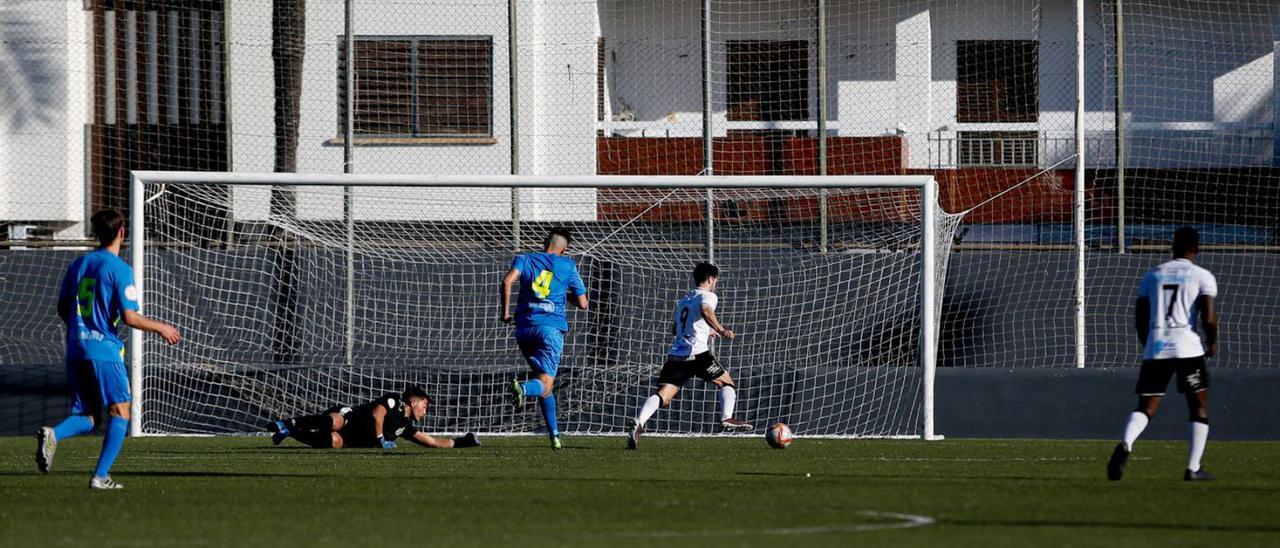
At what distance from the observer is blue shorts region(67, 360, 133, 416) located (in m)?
9.28

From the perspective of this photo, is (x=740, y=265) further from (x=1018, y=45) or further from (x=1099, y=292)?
(x=1018, y=45)

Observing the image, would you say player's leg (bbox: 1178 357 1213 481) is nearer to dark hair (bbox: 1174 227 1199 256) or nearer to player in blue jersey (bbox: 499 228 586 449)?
dark hair (bbox: 1174 227 1199 256)

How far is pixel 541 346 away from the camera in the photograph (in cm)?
1373

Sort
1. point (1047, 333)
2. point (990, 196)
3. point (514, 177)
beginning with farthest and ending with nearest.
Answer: point (990, 196)
point (1047, 333)
point (514, 177)

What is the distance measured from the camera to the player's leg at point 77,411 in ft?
30.6

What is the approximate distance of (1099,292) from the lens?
17641 millimetres

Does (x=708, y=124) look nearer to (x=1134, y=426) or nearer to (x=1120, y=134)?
(x=1120, y=134)

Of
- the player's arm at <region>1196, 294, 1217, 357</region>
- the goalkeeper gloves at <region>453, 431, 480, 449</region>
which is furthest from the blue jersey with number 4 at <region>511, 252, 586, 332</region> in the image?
the player's arm at <region>1196, 294, 1217, 357</region>

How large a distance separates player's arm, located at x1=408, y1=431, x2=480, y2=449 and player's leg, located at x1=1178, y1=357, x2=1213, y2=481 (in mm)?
6224

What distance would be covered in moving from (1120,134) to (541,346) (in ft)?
25.7

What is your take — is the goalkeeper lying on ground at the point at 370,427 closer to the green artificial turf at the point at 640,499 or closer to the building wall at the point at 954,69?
the green artificial turf at the point at 640,499

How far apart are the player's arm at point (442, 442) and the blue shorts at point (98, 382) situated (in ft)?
14.7

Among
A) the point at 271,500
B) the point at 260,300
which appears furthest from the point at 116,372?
the point at 260,300

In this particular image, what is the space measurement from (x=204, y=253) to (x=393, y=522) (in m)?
10.3
